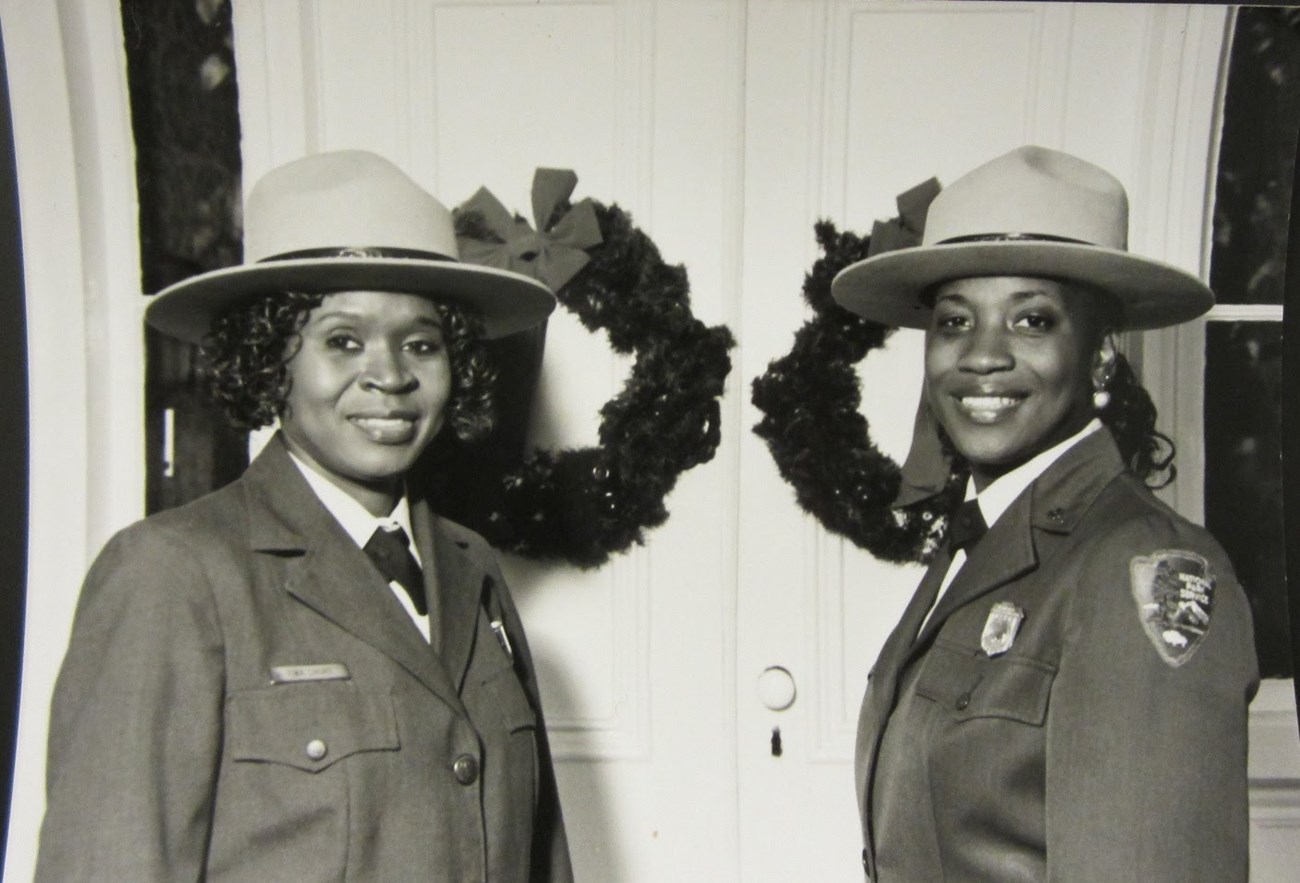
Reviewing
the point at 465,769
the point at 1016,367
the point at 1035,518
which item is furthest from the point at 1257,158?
the point at 465,769

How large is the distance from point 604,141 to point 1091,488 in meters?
0.98

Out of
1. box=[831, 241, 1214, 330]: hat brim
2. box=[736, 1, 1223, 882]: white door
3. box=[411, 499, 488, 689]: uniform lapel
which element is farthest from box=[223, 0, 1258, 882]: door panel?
box=[411, 499, 488, 689]: uniform lapel

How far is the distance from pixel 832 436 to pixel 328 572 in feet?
3.20

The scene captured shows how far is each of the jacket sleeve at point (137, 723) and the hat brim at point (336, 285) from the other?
312 mm

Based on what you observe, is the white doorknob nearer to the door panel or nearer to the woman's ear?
the door panel

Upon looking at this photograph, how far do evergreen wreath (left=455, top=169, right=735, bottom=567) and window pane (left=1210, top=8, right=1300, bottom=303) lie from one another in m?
0.79

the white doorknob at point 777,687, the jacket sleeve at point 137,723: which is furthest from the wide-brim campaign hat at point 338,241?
the white doorknob at point 777,687

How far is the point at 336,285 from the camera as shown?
4.59 ft

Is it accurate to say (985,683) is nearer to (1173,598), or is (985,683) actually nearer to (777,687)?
(1173,598)

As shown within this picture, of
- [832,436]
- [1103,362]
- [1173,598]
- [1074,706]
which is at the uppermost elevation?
[1103,362]

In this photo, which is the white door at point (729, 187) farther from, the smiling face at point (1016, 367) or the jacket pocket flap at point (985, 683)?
the jacket pocket flap at point (985, 683)

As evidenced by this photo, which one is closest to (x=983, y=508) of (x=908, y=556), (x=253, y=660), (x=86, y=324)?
(x=908, y=556)

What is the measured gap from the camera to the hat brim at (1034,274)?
1.43 meters

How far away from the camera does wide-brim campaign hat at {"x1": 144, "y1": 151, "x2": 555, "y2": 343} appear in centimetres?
138
